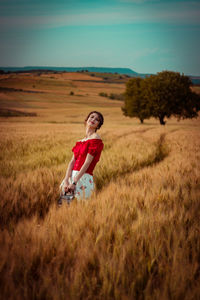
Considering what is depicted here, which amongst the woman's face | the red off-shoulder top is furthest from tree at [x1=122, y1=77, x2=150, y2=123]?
the red off-shoulder top

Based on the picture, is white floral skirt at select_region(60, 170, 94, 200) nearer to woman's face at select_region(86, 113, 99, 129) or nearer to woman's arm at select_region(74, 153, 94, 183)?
woman's arm at select_region(74, 153, 94, 183)

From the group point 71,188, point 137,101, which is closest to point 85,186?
point 71,188

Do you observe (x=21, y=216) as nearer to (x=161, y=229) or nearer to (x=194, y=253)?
(x=161, y=229)

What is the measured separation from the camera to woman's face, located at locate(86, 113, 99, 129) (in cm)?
312

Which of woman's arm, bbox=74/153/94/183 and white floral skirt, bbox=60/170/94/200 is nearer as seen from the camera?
woman's arm, bbox=74/153/94/183

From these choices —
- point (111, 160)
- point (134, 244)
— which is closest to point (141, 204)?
point (134, 244)

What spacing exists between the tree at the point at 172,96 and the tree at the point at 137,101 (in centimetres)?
142

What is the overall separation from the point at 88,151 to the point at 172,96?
31.1m

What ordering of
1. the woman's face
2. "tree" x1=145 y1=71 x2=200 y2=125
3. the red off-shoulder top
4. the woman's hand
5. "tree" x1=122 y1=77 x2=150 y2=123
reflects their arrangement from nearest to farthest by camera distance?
the woman's hand, the red off-shoulder top, the woman's face, "tree" x1=145 y1=71 x2=200 y2=125, "tree" x1=122 y1=77 x2=150 y2=123

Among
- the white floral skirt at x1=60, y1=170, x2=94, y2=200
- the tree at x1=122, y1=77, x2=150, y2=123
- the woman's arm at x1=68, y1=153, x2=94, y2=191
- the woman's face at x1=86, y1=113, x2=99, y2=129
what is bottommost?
the white floral skirt at x1=60, y1=170, x2=94, y2=200

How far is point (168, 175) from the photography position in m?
3.72

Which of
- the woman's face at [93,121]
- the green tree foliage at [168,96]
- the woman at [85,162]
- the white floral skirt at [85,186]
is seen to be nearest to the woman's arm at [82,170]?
the woman at [85,162]

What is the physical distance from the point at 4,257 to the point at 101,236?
0.69 m

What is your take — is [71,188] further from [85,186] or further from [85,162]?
[85,162]
